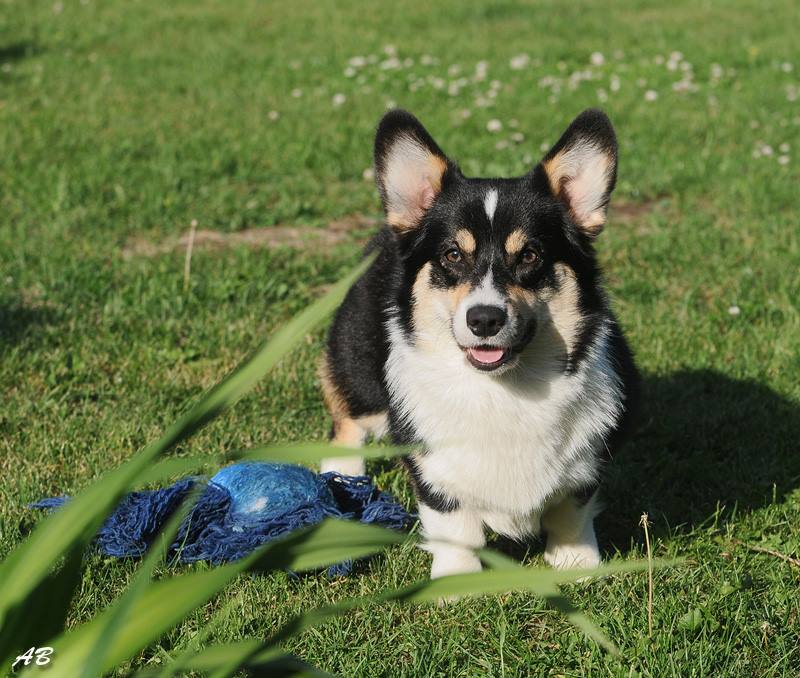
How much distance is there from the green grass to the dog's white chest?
29 cm

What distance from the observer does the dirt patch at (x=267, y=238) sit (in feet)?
16.6

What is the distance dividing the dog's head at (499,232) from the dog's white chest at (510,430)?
0.11m

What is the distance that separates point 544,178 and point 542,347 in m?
0.50

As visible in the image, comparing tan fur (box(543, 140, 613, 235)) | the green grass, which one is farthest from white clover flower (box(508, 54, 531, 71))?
tan fur (box(543, 140, 613, 235))

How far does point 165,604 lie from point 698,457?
8.57 feet

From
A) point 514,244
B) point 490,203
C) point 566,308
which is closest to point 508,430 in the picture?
point 566,308

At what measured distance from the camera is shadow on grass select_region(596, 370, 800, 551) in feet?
10.3

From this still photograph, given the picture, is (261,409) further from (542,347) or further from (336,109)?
(336,109)

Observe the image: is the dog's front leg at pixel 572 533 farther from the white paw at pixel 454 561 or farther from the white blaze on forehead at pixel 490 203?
the white blaze on forehead at pixel 490 203

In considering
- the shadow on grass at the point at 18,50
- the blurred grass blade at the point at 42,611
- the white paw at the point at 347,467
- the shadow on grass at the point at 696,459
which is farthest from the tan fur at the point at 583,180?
the shadow on grass at the point at 18,50

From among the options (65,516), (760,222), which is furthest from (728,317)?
(65,516)

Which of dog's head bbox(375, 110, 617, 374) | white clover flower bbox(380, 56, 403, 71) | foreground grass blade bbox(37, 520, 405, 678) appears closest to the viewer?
foreground grass blade bbox(37, 520, 405, 678)

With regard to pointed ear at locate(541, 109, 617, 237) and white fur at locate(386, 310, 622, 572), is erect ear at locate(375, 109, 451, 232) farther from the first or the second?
white fur at locate(386, 310, 622, 572)

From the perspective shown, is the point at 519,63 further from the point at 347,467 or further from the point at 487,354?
the point at 487,354
